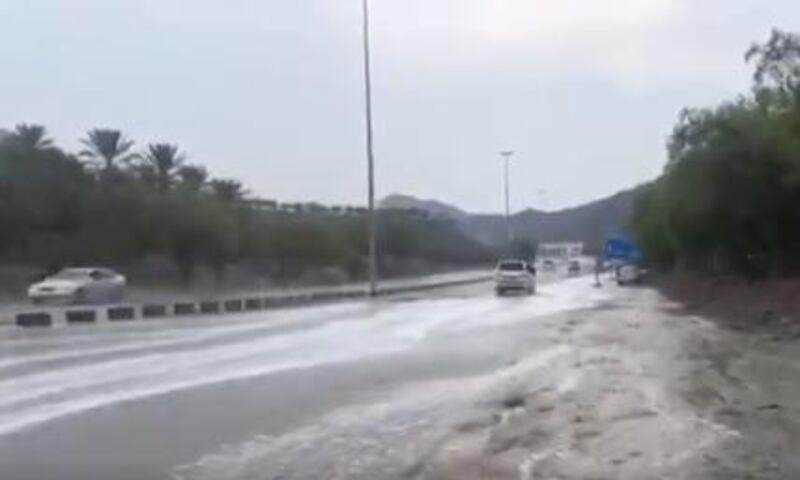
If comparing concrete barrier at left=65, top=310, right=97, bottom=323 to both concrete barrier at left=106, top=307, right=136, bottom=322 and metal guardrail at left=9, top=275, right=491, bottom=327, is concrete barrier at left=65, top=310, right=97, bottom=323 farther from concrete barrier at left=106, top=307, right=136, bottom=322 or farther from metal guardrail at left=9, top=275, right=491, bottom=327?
concrete barrier at left=106, top=307, right=136, bottom=322

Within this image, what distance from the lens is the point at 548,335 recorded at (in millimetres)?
35250

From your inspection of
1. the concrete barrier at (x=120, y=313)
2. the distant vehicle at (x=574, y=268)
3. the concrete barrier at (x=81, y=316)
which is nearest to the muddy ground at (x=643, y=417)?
the concrete barrier at (x=81, y=316)

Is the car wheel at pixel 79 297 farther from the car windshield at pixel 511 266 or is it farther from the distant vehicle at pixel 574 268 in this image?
the distant vehicle at pixel 574 268

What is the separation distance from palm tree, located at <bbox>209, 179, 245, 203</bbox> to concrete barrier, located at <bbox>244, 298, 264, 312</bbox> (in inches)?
1911

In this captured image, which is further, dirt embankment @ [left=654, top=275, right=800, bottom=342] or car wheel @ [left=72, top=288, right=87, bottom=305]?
car wheel @ [left=72, top=288, right=87, bottom=305]

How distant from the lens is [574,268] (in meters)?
151

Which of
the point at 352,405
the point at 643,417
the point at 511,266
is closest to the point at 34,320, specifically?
the point at 352,405

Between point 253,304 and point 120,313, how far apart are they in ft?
30.6

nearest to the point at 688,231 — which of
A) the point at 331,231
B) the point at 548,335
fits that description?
the point at 548,335

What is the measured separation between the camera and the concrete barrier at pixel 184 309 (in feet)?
172

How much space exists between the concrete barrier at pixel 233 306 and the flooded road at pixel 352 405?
17.3 meters

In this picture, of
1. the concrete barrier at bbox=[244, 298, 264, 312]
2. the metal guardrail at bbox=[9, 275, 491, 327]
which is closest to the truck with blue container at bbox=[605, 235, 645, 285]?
the metal guardrail at bbox=[9, 275, 491, 327]

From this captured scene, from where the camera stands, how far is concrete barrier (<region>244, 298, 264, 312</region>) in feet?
186

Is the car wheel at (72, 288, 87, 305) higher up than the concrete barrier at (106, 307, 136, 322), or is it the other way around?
the car wheel at (72, 288, 87, 305)
